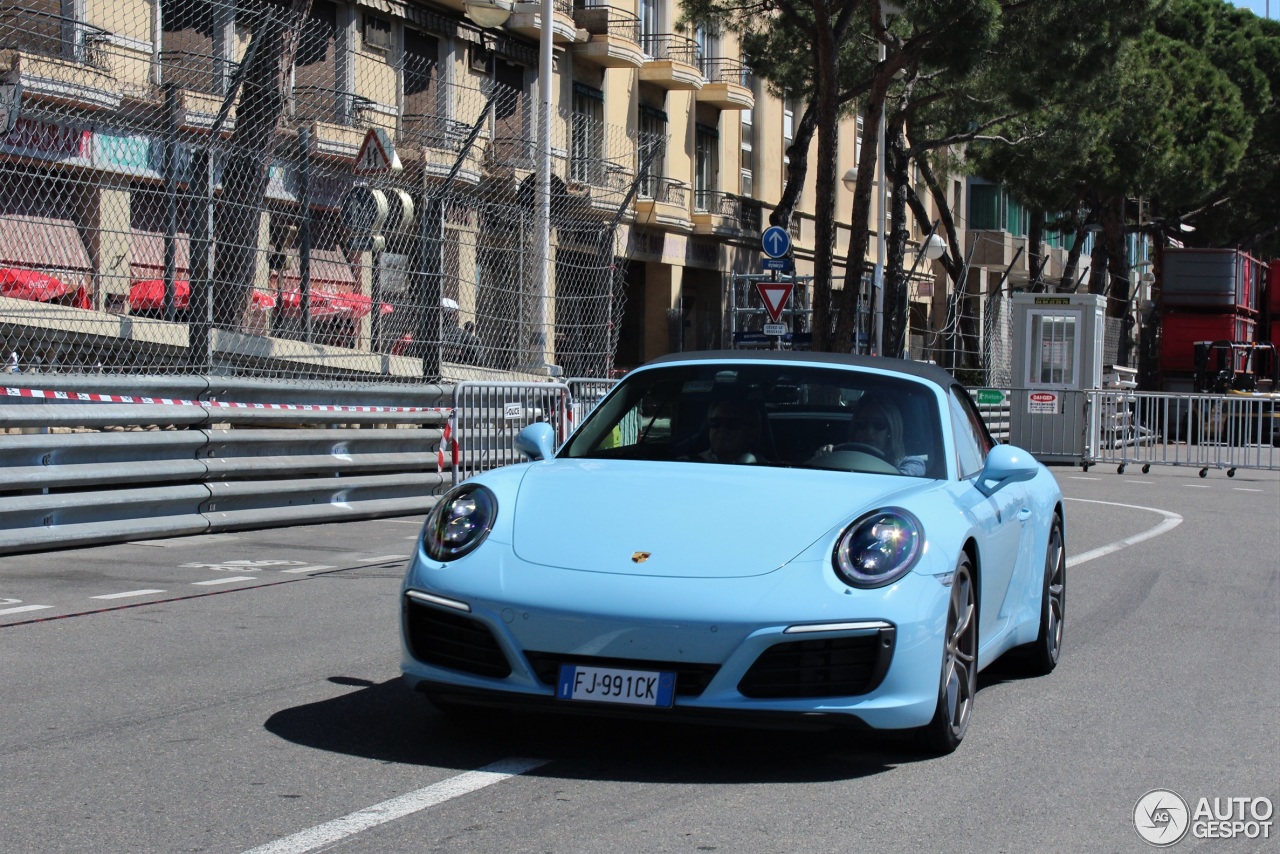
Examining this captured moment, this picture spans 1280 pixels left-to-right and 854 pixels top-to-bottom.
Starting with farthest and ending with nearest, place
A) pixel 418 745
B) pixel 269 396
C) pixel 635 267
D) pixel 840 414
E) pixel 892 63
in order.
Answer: pixel 635 267
pixel 892 63
pixel 269 396
pixel 840 414
pixel 418 745

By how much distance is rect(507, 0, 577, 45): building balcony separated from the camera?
35.2 meters

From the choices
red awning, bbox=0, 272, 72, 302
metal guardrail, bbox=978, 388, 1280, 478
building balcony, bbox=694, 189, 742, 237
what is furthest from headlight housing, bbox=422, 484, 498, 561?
building balcony, bbox=694, 189, 742, 237

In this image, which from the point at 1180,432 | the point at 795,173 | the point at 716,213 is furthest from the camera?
the point at 716,213

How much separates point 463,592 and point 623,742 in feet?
2.61

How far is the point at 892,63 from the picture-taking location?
25875 millimetres

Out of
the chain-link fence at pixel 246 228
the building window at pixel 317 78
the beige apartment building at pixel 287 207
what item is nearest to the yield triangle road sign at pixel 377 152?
the chain-link fence at pixel 246 228

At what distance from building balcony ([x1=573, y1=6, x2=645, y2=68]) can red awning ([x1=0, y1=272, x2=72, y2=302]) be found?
28.5m

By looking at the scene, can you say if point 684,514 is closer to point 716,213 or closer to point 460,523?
point 460,523

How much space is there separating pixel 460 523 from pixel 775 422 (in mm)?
1340

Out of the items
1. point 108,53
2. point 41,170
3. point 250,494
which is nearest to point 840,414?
point 41,170

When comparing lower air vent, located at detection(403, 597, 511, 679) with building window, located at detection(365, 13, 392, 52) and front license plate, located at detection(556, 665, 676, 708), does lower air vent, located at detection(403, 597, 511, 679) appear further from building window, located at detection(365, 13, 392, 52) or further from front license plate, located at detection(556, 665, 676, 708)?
building window, located at detection(365, 13, 392, 52)

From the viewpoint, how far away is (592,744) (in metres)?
5.46

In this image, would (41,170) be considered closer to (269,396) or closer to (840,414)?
(269,396)
